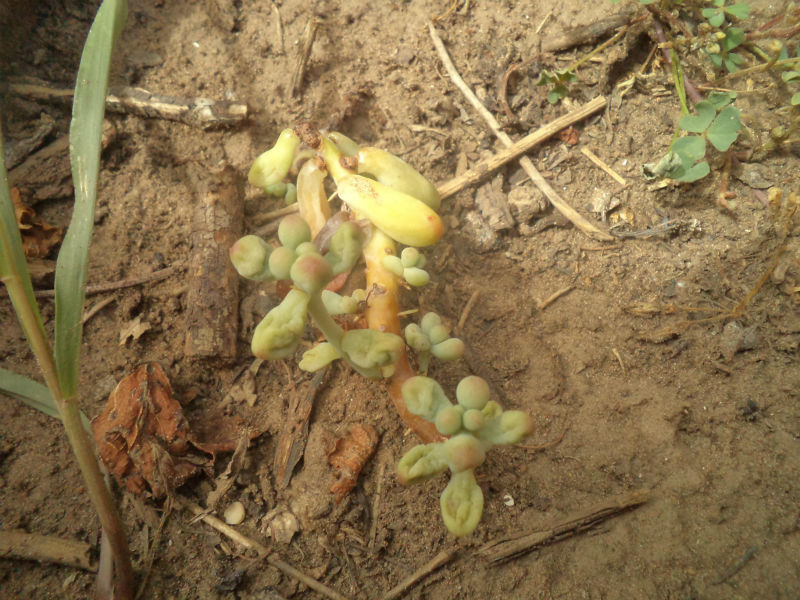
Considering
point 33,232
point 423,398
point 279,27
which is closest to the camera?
point 423,398

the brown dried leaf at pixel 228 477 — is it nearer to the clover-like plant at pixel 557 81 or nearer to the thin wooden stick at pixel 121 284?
the thin wooden stick at pixel 121 284

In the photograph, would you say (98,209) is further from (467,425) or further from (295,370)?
(467,425)

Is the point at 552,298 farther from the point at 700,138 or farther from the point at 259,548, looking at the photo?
the point at 259,548

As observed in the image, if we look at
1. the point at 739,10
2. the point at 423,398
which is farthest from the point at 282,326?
the point at 739,10

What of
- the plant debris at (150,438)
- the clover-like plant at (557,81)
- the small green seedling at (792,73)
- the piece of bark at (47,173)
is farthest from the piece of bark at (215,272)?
the small green seedling at (792,73)

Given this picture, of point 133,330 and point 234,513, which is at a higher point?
point 133,330

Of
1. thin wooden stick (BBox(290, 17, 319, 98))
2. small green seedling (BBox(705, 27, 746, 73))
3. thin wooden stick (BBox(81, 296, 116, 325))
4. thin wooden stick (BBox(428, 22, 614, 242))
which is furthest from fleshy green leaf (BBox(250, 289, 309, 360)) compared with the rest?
small green seedling (BBox(705, 27, 746, 73))
